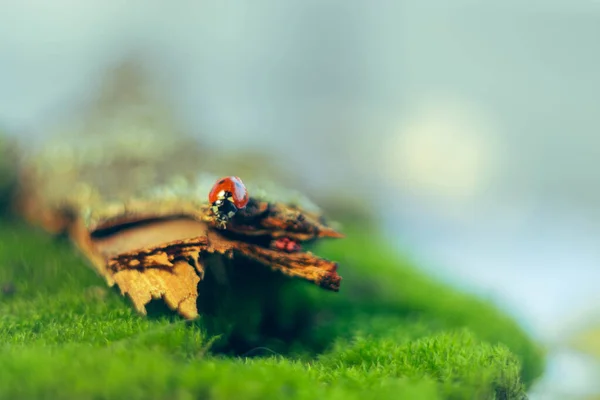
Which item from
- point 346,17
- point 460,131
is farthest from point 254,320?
point 346,17

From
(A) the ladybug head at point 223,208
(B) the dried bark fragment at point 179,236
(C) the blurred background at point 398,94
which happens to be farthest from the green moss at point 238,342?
(C) the blurred background at point 398,94

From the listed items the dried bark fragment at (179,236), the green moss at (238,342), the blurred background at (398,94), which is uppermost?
the blurred background at (398,94)

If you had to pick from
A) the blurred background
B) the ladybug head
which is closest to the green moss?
the ladybug head

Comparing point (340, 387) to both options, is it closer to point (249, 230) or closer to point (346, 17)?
point (249, 230)

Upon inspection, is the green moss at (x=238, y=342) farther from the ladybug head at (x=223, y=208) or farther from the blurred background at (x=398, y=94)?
the blurred background at (x=398, y=94)

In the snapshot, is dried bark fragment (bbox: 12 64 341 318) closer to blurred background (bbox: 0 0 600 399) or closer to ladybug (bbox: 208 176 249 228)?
ladybug (bbox: 208 176 249 228)

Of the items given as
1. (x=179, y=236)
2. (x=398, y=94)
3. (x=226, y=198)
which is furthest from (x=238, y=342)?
(x=398, y=94)

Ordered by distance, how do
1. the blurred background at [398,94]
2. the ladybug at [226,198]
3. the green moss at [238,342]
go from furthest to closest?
the blurred background at [398,94]
the ladybug at [226,198]
the green moss at [238,342]
